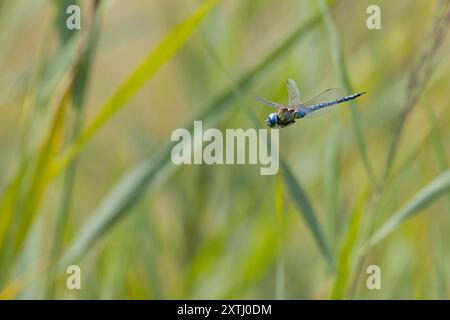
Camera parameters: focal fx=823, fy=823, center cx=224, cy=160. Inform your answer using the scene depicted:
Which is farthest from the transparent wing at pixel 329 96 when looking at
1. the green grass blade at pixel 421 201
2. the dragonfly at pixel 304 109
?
the green grass blade at pixel 421 201

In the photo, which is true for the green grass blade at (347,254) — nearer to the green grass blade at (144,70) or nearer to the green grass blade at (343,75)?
the green grass blade at (343,75)

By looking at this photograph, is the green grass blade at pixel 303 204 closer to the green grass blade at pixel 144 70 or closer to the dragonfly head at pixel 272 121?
the dragonfly head at pixel 272 121

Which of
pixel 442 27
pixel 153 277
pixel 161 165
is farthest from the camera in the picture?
pixel 153 277

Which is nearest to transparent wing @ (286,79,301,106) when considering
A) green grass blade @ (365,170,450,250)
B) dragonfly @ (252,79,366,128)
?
dragonfly @ (252,79,366,128)

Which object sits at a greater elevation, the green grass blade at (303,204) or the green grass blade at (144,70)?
the green grass blade at (144,70)

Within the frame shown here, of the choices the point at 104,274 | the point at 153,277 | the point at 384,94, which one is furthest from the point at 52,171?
the point at 384,94

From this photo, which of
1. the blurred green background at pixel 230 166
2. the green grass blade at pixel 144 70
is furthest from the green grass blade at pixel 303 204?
the green grass blade at pixel 144 70
